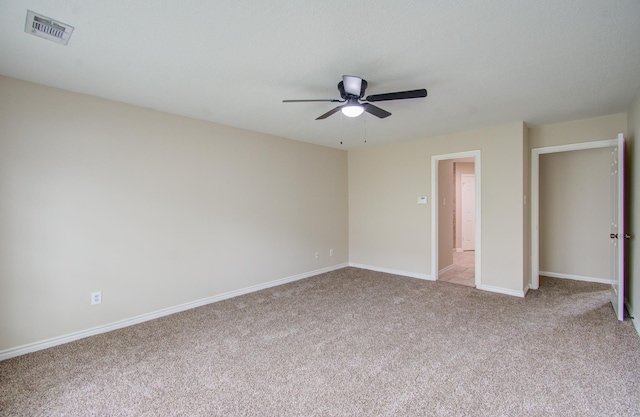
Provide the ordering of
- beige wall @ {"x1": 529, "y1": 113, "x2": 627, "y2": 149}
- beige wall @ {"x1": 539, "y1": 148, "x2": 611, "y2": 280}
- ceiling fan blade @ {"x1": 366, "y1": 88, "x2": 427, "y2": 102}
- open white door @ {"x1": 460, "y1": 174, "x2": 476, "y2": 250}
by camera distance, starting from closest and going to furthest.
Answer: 1. ceiling fan blade @ {"x1": 366, "y1": 88, "x2": 427, "y2": 102}
2. beige wall @ {"x1": 529, "y1": 113, "x2": 627, "y2": 149}
3. beige wall @ {"x1": 539, "y1": 148, "x2": 611, "y2": 280}
4. open white door @ {"x1": 460, "y1": 174, "x2": 476, "y2": 250}

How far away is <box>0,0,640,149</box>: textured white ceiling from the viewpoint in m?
1.67

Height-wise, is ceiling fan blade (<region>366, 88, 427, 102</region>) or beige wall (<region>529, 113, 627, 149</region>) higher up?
beige wall (<region>529, 113, 627, 149</region>)

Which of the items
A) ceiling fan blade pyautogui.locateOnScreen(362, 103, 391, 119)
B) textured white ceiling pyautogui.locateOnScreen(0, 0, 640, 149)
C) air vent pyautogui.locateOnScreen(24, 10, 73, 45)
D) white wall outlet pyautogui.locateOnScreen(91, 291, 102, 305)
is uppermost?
air vent pyautogui.locateOnScreen(24, 10, 73, 45)

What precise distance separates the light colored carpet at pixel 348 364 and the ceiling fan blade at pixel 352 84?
2177 mm

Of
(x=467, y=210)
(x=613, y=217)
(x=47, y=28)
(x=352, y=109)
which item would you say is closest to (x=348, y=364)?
(x=352, y=109)

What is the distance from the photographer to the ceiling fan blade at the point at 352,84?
86.5 inches

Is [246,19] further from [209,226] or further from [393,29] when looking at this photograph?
[209,226]

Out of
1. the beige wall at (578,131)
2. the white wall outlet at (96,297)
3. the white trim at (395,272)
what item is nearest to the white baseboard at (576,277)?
the white trim at (395,272)

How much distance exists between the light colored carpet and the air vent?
94.3 inches

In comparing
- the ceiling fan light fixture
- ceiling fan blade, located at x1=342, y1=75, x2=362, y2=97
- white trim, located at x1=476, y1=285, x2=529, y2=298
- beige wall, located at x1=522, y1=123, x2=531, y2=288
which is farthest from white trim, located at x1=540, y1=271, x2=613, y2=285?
ceiling fan blade, located at x1=342, y1=75, x2=362, y2=97

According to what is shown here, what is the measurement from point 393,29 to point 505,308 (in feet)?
11.0

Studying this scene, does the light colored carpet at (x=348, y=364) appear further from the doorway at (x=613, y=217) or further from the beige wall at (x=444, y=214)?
the beige wall at (x=444, y=214)

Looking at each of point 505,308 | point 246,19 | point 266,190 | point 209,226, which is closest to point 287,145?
point 266,190

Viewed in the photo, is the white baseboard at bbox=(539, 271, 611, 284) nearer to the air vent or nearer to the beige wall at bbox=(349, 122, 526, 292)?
the beige wall at bbox=(349, 122, 526, 292)
